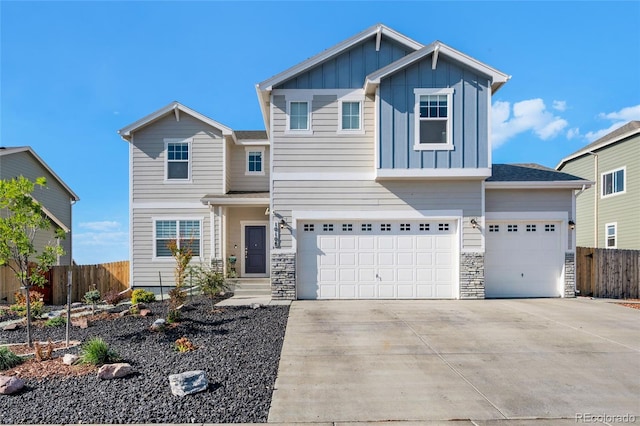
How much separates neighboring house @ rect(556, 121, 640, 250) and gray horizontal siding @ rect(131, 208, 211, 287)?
1594 centimetres

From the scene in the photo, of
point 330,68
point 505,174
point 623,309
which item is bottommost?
point 623,309

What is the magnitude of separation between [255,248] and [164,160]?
15.1 ft

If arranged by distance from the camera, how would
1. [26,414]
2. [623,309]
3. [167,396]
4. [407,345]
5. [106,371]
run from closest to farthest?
[26,414] < [167,396] < [106,371] < [407,345] < [623,309]

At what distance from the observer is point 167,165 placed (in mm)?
13320

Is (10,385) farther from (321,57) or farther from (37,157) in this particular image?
(37,157)

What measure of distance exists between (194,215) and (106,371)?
9044 millimetres

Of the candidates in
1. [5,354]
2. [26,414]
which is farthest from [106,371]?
[5,354]

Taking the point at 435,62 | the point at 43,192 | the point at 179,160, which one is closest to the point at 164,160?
the point at 179,160

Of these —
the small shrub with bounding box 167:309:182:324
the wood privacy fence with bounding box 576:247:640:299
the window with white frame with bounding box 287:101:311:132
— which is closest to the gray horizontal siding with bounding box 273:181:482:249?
the window with white frame with bounding box 287:101:311:132

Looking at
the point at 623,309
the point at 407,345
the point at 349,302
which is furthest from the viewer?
the point at 349,302

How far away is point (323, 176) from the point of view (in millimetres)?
10312

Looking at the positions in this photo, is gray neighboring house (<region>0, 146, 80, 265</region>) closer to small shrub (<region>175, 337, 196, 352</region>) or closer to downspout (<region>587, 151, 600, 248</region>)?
small shrub (<region>175, 337, 196, 352</region>)

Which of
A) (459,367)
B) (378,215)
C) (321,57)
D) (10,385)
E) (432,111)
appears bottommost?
(459,367)

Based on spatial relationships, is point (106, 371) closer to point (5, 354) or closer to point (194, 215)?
point (5, 354)
